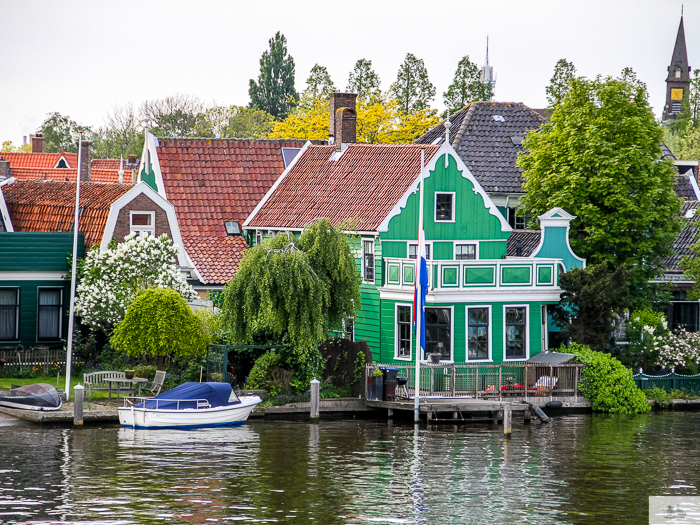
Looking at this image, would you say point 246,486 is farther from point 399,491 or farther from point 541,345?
point 541,345

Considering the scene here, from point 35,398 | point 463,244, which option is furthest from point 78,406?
point 463,244

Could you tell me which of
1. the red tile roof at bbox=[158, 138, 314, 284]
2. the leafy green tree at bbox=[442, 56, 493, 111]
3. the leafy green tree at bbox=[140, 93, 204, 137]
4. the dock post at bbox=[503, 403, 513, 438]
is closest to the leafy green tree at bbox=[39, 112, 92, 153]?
the leafy green tree at bbox=[140, 93, 204, 137]

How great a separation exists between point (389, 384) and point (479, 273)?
5317 millimetres

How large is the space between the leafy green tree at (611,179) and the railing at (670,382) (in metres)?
3.81

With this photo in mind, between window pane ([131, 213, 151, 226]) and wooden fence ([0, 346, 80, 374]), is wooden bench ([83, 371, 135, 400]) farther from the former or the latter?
window pane ([131, 213, 151, 226])

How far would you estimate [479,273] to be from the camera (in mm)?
41250

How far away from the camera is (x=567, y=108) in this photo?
155 ft

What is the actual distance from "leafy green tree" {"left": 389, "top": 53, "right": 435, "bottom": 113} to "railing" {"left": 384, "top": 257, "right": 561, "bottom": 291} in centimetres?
4367

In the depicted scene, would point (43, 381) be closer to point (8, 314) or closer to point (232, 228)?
point (8, 314)

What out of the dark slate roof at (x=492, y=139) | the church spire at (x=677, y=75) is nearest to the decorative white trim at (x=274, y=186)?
the dark slate roof at (x=492, y=139)

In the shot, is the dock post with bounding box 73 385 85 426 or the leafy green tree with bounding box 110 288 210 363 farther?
the leafy green tree with bounding box 110 288 210 363

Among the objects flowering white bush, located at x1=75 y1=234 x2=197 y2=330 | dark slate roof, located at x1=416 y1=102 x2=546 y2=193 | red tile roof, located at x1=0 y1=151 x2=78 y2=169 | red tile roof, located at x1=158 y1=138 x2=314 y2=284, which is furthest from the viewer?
red tile roof, located at x1=0 y1=151 x2=78 y2=169

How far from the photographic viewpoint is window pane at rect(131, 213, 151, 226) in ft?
150

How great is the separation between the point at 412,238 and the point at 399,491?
17.5 m
